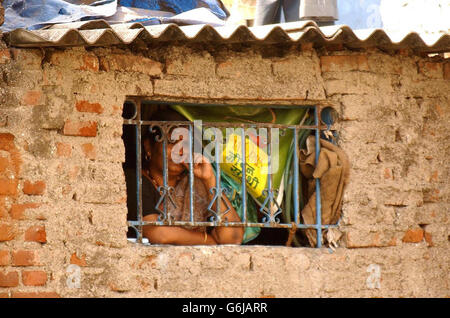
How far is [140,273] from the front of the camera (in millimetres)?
4605

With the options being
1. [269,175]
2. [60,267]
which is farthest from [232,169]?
[60,267]

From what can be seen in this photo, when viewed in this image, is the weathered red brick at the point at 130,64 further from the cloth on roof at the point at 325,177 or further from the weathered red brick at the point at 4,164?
the cloth on roof at the point at 325,177

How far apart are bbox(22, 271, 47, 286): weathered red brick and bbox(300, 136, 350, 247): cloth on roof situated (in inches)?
61.9

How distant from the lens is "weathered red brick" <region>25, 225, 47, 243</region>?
4480 mm

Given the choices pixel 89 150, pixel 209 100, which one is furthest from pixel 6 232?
pixel 209 100

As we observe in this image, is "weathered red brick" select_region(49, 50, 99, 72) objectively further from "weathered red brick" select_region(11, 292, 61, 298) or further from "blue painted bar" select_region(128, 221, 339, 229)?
"weathered red brick" select_region(11, 292, 61, 298)

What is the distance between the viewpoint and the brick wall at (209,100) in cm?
450

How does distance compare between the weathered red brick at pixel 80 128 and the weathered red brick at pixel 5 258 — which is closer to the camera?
the weathered red brick at pixel 5 258

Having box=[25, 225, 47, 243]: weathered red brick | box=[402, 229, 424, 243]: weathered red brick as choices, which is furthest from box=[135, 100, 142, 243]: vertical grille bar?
box=[402, 229, 424, 243]: weathered red brick

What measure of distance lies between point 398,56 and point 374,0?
6.59 m

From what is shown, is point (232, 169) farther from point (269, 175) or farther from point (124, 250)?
point (124, 250)

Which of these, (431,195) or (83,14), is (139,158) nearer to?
(83,14)

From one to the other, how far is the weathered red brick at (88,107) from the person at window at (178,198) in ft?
1.39
